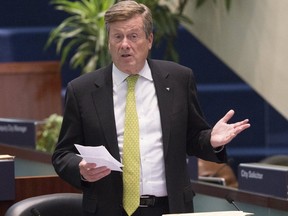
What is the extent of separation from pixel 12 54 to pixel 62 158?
5.42 metres

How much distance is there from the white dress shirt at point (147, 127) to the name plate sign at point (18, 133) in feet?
8.78

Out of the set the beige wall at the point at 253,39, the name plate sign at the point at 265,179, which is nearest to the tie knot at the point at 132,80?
the name plate sign at the point at 265,179

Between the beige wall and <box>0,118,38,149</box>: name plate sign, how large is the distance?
2212 millimetres

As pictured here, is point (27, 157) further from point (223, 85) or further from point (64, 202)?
point (223, 85)

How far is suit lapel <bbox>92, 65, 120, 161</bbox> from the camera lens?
10.6ft

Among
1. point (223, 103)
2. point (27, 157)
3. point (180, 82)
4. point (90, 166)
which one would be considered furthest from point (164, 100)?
point (223, 103)

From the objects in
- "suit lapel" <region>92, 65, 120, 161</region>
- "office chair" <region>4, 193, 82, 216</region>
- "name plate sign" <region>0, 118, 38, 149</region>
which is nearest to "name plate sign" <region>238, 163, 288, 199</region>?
"office chair" <region>4, 193, 82, 216</region>

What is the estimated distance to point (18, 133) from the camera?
19.6 feet

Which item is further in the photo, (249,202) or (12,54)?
(12,54)

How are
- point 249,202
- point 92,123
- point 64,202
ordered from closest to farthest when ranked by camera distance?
1. point 92,123
2. point 64,202
3. point 249,202

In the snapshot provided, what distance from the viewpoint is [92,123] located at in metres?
3.28

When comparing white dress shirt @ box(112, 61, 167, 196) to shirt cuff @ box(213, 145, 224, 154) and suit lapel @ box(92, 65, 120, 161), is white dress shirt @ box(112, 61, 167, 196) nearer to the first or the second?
suit lapel @ box(92, 65, 120, 161)

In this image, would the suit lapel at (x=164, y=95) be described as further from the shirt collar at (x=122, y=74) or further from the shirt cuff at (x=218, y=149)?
the shirt cuff at (x=218, y=149)

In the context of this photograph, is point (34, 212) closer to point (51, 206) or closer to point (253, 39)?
point (51, 206)
